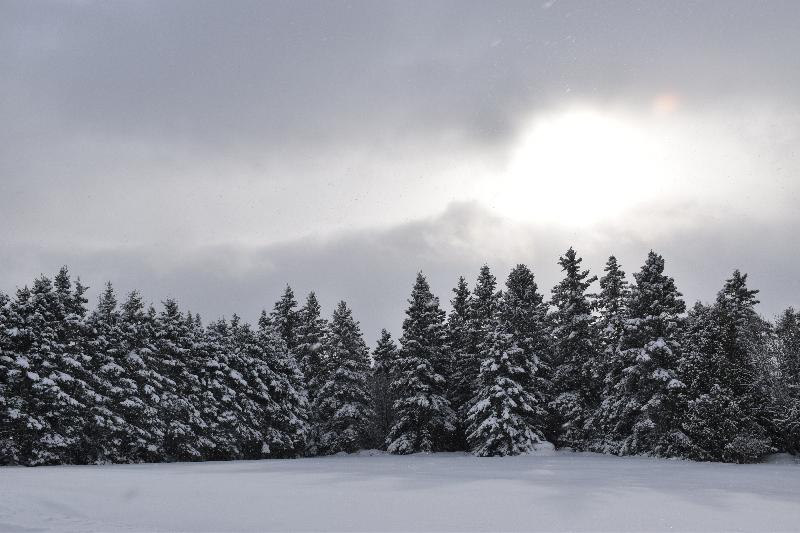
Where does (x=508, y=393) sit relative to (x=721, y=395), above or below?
below

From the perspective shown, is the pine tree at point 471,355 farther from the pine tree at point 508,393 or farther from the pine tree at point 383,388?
the pine tree at point 383,388

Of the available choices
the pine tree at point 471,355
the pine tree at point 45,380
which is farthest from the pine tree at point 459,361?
the pine tree at point 45,380

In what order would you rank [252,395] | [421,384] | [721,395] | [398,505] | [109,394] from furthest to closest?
[252,395]
[421,384]
[109,394]
[721,395]
[398,505]

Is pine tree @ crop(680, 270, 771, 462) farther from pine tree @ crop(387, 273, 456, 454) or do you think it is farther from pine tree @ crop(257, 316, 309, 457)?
pine tree @ crop(257, 316, 309, 457)

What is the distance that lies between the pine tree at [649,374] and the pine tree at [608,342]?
1.64ft

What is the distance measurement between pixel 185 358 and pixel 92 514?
3479 centimetres

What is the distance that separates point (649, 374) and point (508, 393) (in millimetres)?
10266

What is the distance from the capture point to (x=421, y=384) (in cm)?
4919

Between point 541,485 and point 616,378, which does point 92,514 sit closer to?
point 541,485

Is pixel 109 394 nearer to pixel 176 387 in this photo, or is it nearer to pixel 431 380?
pixel 176 387

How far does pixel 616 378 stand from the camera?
4416 cm

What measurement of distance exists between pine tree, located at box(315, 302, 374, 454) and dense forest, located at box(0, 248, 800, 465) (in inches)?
7.1

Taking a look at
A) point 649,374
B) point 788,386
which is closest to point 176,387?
point 649,374

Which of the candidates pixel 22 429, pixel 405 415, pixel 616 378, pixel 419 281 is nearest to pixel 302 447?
pixel 405 415
